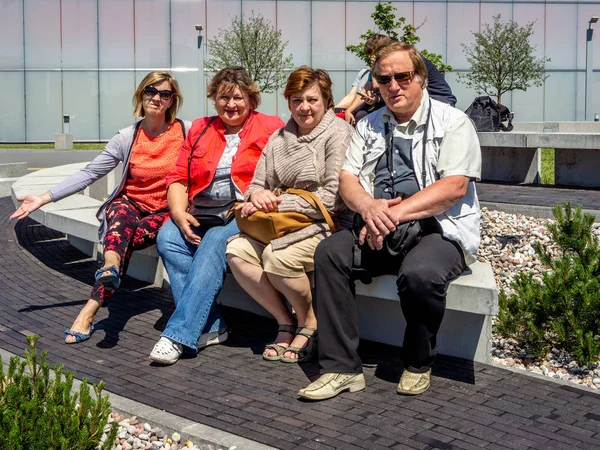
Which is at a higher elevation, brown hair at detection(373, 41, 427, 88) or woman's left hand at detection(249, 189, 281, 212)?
brown hair at detection(373, 41, 427, 88)

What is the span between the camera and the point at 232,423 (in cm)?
414

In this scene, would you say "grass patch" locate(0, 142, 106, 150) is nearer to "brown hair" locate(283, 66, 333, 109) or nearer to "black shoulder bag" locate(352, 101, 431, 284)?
"brown hair" locate(283, 66, 333, 109)

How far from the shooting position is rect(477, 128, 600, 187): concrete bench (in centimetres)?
1154

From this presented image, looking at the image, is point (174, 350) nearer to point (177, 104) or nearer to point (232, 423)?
point (232, 423)

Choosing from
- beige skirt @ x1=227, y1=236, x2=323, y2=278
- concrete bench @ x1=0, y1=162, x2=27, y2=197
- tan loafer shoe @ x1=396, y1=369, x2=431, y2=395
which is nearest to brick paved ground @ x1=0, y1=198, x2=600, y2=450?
tan loafer shoe @ x1=396, y1=369, x2=431, y2=395

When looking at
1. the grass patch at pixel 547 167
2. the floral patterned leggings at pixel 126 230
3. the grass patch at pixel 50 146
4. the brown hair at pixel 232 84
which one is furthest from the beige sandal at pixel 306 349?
the grass patch at pixel 50 146

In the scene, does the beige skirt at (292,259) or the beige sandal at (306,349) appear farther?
the beige sandal at (306,349)

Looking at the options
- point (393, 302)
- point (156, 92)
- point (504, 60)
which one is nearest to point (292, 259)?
point (393, 302)

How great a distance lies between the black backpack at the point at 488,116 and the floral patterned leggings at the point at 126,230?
26.2 feet

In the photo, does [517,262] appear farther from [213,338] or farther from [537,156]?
[537,156]

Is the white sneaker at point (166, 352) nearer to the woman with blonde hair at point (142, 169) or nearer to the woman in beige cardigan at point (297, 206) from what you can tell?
the woman in beige cardigan at point (297, 206)

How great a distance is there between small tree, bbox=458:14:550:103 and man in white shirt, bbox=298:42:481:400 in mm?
30043

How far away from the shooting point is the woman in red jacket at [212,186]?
17.7 feet

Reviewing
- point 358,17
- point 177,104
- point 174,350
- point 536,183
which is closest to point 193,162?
point 177,104
